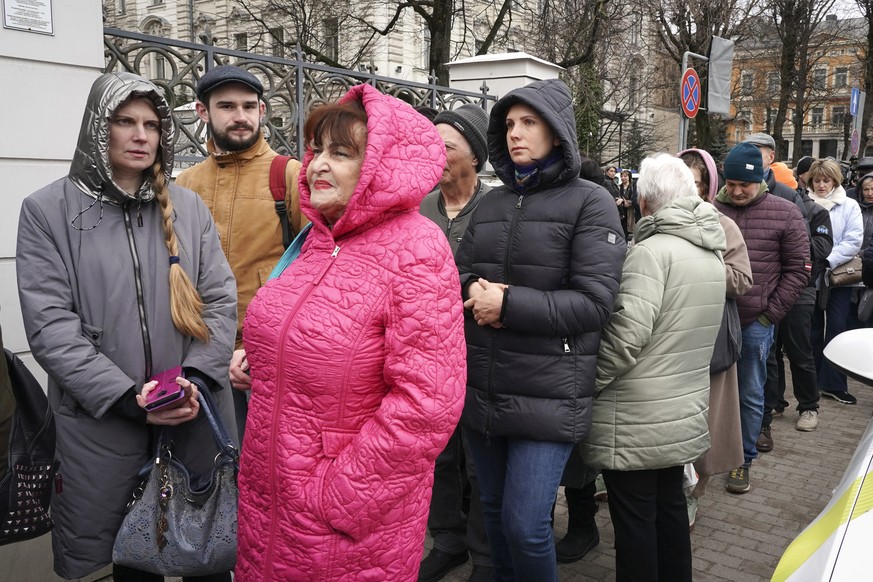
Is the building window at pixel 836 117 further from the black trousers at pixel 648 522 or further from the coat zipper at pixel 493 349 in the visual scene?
the coat zipper at pixel 493 349

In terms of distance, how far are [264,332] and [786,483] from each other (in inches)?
174

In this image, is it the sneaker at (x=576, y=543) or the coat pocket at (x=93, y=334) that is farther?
the sneaker at (x=576, y=543)

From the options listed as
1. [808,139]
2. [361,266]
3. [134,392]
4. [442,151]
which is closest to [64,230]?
[134,392]

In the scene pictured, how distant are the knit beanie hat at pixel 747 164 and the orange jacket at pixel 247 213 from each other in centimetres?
293

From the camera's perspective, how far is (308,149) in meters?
2.33

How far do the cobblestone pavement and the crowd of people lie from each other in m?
0.31

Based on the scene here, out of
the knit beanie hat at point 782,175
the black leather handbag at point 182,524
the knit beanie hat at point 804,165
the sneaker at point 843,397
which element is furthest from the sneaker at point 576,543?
the knit beanie hat at point 804,165

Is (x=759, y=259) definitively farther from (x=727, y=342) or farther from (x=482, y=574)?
(x=482, y=574)

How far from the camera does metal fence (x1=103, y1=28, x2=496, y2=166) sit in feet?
15.8

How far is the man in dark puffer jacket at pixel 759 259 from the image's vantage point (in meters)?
4.83

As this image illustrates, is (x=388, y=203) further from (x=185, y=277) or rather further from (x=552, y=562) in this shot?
(x=552, y=562)

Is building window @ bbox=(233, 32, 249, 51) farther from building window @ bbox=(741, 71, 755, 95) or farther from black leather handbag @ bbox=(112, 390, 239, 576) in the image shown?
black leather handbag @ bbox=(112, 390, 239, 576)

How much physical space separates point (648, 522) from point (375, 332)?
174 centimetres

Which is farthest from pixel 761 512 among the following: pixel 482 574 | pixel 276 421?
pixel 276 421
